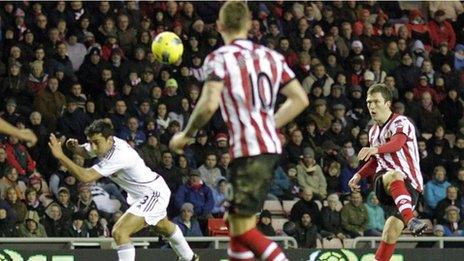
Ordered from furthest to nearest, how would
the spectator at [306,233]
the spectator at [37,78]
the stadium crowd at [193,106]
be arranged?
1. the spectator at [37,78]
2. the spectator at [306,233]
3. the stadium crowd at [193,106]

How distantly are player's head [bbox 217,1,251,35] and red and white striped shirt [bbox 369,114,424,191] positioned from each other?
4.00 metres

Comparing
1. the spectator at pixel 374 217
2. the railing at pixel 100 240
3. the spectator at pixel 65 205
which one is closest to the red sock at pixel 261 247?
the railing at pixel 100 240

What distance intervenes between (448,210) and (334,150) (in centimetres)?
208

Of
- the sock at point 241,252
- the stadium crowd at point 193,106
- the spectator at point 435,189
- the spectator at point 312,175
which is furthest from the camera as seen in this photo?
the spectator at point 435,189

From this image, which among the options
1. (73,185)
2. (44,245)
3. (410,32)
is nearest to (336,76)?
(410,32)

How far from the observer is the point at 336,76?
22547 millimetres

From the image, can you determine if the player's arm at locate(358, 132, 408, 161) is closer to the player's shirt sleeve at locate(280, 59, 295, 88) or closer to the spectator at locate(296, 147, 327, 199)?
the player's shirt sleeve at locate(280, 59, 295, 88)

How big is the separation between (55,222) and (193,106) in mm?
3667

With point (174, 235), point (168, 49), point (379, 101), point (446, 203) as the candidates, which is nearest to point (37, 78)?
point (168, 49)

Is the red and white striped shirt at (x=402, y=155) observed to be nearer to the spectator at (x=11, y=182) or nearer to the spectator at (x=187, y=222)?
the spectator at (x=187, y=222)

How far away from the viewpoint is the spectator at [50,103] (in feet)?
65.2

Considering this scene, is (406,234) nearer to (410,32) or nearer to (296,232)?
(296,232)

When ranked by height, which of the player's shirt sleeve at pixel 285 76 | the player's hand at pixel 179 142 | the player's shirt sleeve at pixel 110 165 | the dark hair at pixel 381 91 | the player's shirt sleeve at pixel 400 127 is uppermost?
the player's shirt sleeve at pixel 285 76

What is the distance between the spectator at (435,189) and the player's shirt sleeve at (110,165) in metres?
7.77
